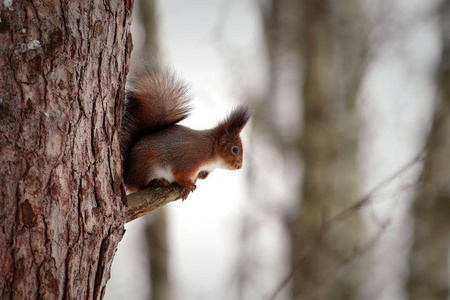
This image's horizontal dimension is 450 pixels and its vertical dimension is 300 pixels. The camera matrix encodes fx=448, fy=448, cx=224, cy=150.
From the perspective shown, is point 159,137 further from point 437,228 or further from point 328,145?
point 437,228

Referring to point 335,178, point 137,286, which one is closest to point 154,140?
point 335,178

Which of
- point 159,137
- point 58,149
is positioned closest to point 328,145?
point 159,137

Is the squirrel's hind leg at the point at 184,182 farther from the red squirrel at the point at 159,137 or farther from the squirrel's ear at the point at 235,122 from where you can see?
the squirrel's ear at the point at 235,122

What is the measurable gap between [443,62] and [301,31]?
115 centimetres

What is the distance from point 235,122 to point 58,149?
0.99 m

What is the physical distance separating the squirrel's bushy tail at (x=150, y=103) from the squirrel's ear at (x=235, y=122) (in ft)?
0.73

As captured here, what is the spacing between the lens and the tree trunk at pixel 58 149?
2.97 feet

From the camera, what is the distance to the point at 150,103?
1604mm

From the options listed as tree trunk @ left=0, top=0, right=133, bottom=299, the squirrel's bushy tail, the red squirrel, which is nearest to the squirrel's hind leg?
the red squirrel

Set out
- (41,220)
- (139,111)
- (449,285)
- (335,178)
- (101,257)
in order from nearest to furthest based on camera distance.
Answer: (41,220), (101,257), (139,111), (449,285), (335,178)

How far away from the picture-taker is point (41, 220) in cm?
92

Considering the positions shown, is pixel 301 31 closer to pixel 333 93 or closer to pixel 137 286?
pixel 333 93

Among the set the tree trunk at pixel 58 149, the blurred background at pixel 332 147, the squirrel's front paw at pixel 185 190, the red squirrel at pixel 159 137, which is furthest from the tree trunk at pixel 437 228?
the tree trunk at pixel 58 149

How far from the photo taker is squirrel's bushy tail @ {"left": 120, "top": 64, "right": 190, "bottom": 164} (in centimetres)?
159
